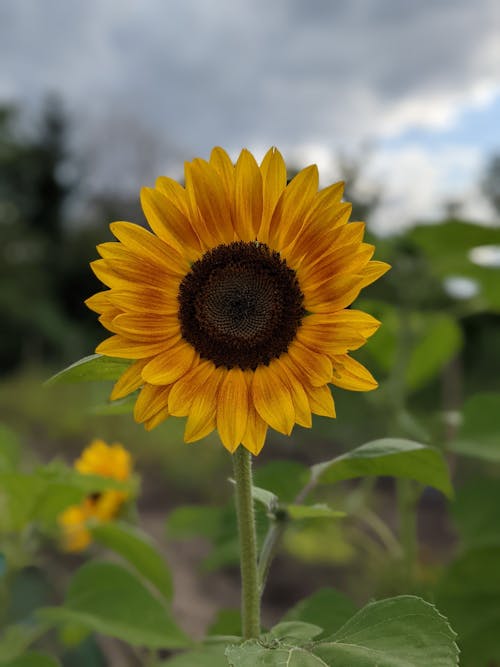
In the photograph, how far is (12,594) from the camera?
1.59 m

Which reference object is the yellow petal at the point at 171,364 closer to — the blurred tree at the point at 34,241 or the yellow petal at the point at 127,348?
the yellow petal at the point at 127,348

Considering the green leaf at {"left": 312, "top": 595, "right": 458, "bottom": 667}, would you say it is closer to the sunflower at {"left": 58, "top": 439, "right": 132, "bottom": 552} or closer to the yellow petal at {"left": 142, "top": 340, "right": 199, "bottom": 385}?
the yellow petal at {"left": 142, "top": 340, "right": 199, "bottom": 385}

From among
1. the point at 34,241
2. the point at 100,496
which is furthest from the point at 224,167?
the point at 34,241

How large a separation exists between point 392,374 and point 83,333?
1149 centimetres

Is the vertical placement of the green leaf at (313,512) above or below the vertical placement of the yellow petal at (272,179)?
below

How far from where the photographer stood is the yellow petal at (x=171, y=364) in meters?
0.67

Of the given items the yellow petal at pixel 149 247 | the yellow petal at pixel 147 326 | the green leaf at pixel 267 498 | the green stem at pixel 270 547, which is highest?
the yellow petal at pixel 149 247

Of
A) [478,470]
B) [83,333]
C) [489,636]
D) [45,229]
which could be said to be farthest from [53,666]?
[45,229]

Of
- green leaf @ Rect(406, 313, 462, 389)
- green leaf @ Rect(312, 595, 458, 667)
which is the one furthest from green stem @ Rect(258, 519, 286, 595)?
green leaf @ Rect(406, 313, 462, 389)

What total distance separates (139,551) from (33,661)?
0.18 meters

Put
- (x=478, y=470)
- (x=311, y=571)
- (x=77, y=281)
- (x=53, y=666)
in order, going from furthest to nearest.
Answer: (x=77, y=281)
(x=478, y=470)
(x=311, y=571)
(x=53, y=666)

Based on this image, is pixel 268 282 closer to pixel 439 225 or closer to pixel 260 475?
pixel 260 475

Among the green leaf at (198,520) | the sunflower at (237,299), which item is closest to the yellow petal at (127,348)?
the sunflower at (237,299)

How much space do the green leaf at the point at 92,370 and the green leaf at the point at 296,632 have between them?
270mm
